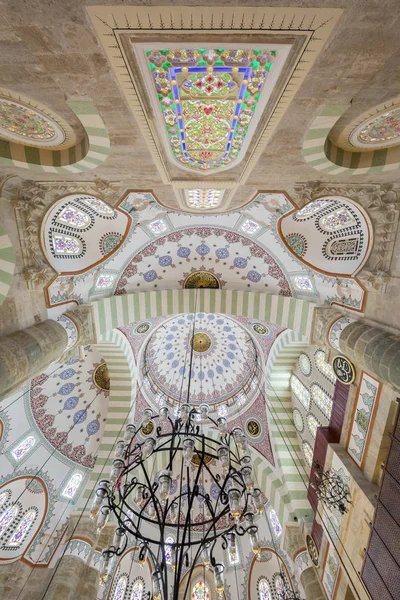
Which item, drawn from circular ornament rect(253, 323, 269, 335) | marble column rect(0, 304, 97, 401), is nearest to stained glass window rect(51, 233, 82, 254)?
marble column rect(0, 304, 97, 401)

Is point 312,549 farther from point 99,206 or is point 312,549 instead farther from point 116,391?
point 99,206

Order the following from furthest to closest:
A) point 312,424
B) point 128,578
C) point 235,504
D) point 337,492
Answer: point 128,578 < point 312,424 < point 337,492 < point 235,504

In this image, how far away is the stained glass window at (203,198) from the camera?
456 centimetres

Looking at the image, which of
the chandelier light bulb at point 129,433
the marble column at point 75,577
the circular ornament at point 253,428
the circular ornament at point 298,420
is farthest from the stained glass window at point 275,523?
the chandelier light bulb at point 129,433

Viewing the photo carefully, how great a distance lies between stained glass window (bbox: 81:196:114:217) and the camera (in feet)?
15.4

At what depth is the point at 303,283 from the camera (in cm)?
646

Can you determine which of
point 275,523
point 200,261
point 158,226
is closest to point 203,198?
point 158,226

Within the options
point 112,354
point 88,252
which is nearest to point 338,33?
point 88,252

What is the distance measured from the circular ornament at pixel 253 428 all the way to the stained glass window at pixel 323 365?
316 cm

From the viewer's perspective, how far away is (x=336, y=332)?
5.43 metres

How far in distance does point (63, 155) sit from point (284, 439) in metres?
9.35

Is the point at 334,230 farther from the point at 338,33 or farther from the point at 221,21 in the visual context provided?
the point at 221,21

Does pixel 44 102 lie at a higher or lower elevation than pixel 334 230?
higher

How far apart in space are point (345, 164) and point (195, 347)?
8.31 m
